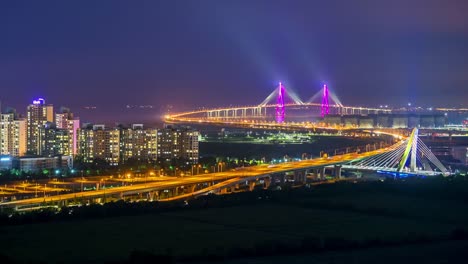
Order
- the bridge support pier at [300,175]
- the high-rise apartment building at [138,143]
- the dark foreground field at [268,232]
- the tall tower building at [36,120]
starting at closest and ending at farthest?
the dark foreground field at [268,232] → the bridge support pier at [300,175] → the high-rise apartment building at [138,143] → the tall tower building at [36,120]

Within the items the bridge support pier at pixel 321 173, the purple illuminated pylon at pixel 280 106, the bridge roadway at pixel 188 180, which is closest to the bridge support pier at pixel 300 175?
the bridge roadway at pixel 188 180

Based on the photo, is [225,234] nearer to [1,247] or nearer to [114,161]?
[1,247]

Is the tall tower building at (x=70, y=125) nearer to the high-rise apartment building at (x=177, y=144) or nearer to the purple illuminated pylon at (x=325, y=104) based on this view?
the high-rise apartment building at (x=177, y=144)

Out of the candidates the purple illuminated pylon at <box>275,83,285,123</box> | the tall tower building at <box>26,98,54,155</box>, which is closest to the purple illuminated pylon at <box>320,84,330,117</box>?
the purple illuminated pylon at <box>275,83,285,123</box>

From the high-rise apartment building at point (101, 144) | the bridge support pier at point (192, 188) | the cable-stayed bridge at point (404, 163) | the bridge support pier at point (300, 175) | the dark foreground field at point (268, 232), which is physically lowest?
the dark foreground field at point (268, 232)

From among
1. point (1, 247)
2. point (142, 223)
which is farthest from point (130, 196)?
point (1, 247)

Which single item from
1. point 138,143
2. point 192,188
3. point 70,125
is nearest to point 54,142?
point 138,143
